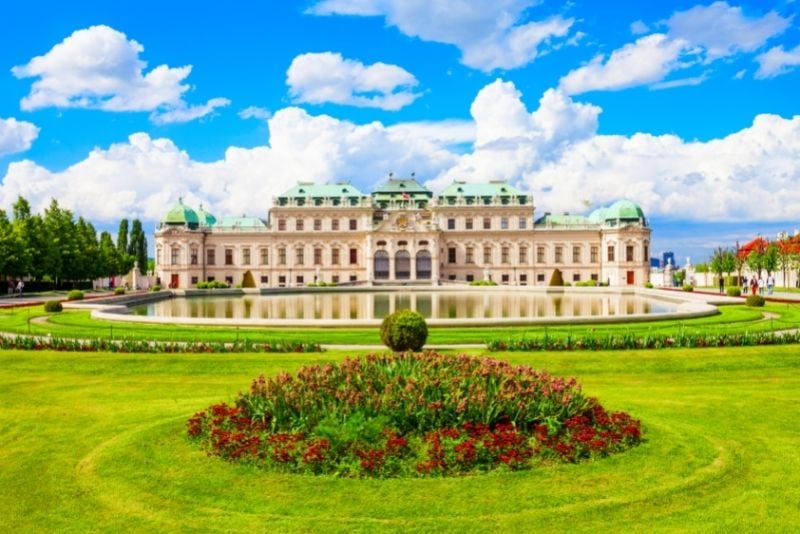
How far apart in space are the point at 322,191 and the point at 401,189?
35.9 feet

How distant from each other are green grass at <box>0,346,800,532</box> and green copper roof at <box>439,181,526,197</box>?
81.3m

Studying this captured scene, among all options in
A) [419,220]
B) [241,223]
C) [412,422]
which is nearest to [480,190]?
[419,220]

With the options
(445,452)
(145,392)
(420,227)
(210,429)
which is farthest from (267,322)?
(420,227)

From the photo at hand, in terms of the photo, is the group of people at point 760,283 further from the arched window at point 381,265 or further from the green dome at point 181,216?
the green dome at point 181,216

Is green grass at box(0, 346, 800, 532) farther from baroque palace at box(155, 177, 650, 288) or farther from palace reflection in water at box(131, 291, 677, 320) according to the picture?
baroque palace at box(155, 177, 650, 288)

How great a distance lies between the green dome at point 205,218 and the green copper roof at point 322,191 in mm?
12555

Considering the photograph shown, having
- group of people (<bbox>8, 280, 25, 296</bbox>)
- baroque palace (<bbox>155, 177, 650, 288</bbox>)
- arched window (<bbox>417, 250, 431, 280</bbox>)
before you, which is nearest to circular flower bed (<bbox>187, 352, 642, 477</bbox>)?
group of people (<bbox>8, 280, 25, 296</bbox>)

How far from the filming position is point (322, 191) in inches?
3789

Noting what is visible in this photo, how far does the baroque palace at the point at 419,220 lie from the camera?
92.9 m

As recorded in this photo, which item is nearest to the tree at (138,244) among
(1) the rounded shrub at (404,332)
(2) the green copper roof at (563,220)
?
(2) the green copper roof at (563,220)

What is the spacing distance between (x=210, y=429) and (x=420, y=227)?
79.2 metres

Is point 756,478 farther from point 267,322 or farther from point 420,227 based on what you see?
point 420,227

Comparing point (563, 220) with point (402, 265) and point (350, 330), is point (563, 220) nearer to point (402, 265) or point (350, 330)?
point (402, 265)

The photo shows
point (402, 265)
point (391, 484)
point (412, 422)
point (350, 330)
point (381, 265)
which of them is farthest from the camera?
point (381, 265)
